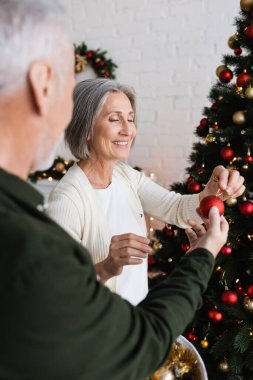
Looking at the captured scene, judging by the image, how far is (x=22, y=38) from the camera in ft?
1.66

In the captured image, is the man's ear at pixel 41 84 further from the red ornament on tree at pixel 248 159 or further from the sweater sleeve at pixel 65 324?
the red ornament on tree at pixel 248 159

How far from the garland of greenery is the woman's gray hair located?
4.20 ft

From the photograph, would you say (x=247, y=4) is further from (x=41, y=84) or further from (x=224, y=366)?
(x=224, y=366)

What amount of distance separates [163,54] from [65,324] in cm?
229

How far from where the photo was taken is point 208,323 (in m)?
1.64

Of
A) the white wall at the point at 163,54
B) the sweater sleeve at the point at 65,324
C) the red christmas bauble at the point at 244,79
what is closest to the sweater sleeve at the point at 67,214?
the sweater sleeve at the point at 65,324

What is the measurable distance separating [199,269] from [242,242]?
0.97 meters

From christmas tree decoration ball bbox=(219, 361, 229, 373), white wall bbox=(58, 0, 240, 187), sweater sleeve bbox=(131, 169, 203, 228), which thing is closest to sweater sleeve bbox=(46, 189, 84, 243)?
sweater sleeve bbox=(131, 169, 203, 228)

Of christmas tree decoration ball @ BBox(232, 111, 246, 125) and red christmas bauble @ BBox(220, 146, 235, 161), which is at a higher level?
christmas tree decoration ball @ BBox(232, 111, 246, 125)

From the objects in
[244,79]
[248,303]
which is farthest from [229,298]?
[244,79]

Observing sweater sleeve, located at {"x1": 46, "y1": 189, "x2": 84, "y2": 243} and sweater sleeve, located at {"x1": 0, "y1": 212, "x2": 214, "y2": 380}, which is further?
sweater sleeve, located at {"x1": 46, "y1": 189, "x2": 84, "y2": 243}

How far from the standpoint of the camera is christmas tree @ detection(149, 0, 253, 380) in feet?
4.71

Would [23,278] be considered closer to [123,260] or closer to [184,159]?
[123,260]

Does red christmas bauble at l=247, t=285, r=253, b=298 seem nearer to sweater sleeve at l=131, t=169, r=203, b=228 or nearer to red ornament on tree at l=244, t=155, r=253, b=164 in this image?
sweater sleeve at l=131, t=169, r=203, b=228
